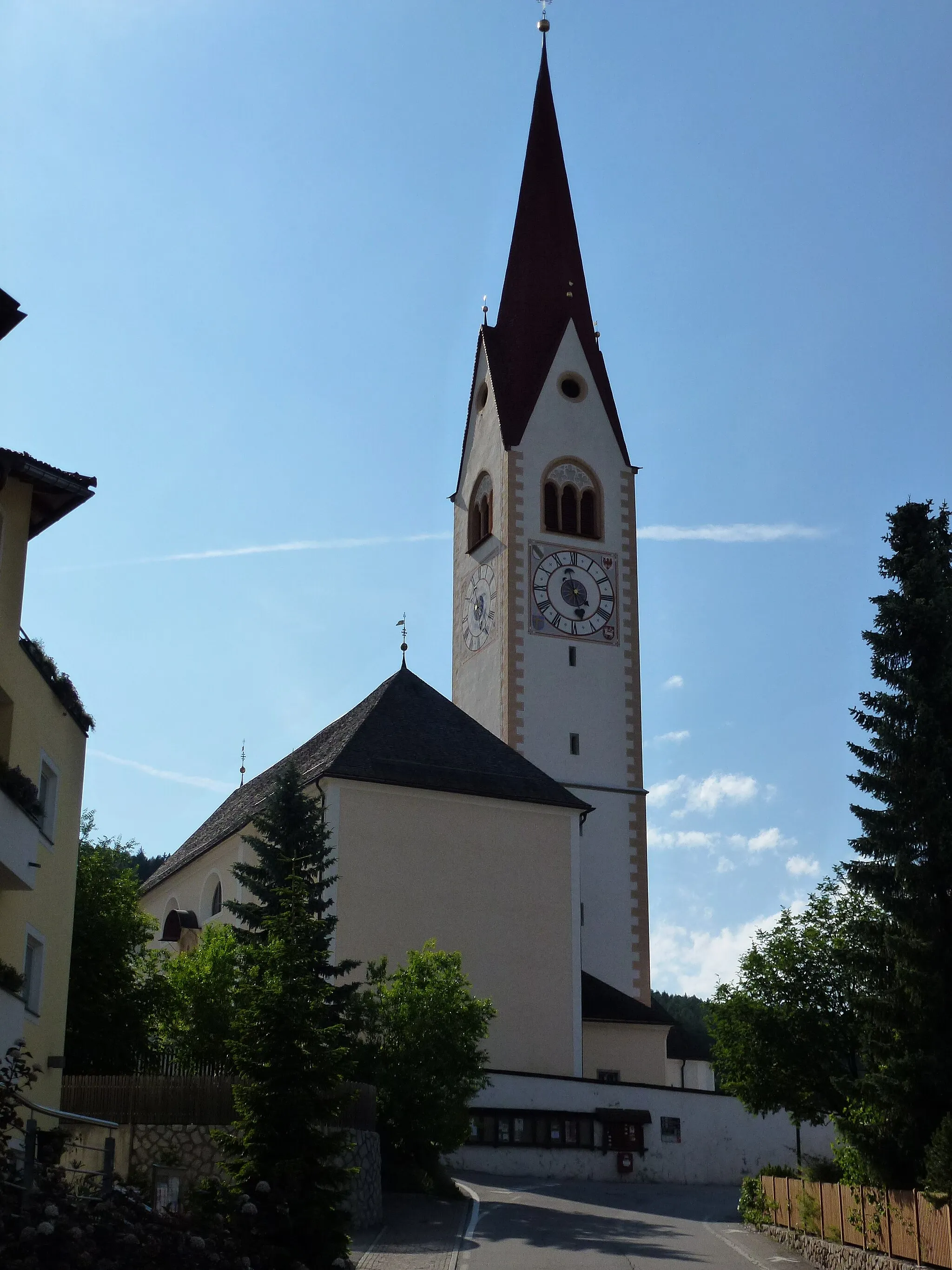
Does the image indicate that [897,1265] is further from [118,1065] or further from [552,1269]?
[118,1065]

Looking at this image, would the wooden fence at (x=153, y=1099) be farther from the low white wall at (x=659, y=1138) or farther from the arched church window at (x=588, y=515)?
the arched church window at (x=588, y=515)

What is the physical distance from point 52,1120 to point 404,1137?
27.4ft

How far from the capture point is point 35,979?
20641 mm

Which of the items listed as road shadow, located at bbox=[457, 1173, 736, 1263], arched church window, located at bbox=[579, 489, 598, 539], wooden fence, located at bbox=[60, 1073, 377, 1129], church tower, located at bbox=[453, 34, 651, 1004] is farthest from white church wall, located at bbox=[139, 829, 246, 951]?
wooden fence, located at bbox=[60, 1073, 377, 1129]

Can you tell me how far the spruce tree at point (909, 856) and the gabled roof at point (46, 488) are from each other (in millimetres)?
10453

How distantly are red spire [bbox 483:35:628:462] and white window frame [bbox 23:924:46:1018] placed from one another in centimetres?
3070

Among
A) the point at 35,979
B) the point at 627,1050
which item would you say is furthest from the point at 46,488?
the point at 627,1050

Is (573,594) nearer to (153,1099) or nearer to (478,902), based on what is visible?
(478,902)

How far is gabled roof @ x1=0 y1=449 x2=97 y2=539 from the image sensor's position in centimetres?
1886

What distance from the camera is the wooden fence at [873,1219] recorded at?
18.0 meters

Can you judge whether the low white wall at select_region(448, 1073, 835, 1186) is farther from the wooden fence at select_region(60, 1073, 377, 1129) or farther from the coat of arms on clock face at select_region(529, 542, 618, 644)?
the coat of arms on clock face at select_region(529, 542, 618, 644)

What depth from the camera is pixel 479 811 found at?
37156 mm

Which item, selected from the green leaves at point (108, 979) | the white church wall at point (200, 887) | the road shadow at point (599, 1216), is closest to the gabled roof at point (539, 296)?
the white church wall at point (200, 887)

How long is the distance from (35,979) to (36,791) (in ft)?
11.4
